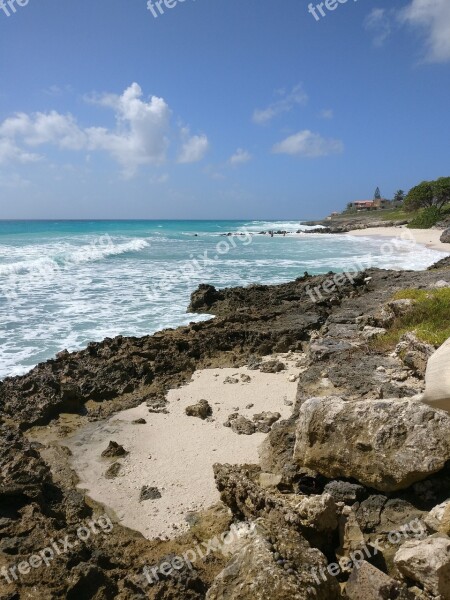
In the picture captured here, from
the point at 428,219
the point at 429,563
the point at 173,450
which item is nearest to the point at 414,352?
the point at 173,450

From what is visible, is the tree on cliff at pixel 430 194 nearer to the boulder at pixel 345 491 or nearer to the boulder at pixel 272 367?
the boulder at pixel 272 367

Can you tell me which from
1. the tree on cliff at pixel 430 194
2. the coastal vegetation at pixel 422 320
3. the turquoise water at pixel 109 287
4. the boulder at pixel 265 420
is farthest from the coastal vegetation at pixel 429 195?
the boulder at pixel 265 420

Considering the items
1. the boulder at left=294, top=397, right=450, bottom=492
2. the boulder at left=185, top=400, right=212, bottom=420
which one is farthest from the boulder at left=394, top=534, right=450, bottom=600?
the boulder at left=185, top=400, right=212, bottom=420

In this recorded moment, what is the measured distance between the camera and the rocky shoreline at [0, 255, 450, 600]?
317 centimetres

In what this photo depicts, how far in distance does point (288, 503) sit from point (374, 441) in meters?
1.00

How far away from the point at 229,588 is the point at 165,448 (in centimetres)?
378

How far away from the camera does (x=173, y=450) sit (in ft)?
21.8

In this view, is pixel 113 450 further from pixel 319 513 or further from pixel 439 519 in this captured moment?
pixel 439 519

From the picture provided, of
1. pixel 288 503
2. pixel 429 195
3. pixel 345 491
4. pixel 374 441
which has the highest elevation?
pixel 429 195

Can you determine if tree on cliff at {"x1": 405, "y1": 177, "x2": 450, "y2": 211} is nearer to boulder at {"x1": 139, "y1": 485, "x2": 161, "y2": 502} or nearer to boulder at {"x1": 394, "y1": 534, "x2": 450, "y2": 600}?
boulder at {"x1": 139, "y1": 485, "x2": 161, "y2": 502}

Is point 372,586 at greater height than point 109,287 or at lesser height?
greater

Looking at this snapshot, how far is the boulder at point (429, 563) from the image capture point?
2.95m

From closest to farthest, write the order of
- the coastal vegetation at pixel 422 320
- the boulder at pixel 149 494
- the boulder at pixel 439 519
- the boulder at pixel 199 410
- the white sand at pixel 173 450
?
1. the boulder at pixel 439 519
2. the white sand at pixel 173 450
3. the boulder at pixel 149 494
4. the boulder at pixel 199 410
5. the coastal vegetation at pixel 422 320

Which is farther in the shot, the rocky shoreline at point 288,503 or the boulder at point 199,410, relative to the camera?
the boulder at point 199,410
